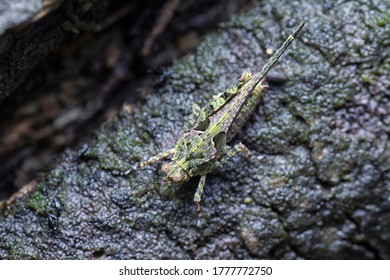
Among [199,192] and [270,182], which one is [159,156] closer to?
[199,192]

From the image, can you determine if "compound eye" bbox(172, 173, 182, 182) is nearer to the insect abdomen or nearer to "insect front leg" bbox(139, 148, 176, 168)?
"insect front leg" bbox(139, 148, 176, 168)

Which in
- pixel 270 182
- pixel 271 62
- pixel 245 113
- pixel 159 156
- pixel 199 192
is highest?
pixel 271 62

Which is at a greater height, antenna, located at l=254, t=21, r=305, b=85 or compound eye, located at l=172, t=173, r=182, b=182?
antenna, located at l=254, t=21, r=305, b=85

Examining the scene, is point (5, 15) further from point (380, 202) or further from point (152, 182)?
point (380, 202)

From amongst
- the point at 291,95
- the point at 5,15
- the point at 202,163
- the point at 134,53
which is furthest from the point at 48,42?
the point at 291,95

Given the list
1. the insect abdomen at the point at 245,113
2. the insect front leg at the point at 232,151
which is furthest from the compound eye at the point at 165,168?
the insect abdomen at the point at 245,113

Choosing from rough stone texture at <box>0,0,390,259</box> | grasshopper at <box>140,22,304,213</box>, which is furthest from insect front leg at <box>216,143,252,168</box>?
rough stone texture at <box>0,0,390,259</box>

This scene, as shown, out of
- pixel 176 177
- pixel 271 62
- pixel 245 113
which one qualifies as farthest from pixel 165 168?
pixel 271 62
